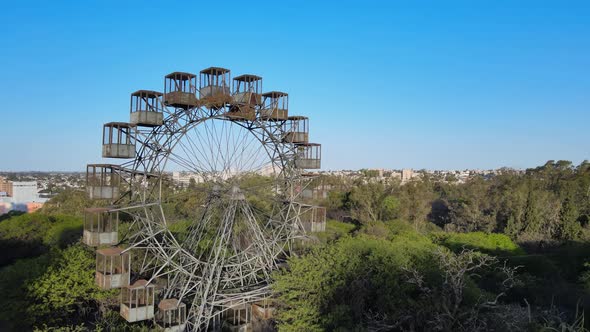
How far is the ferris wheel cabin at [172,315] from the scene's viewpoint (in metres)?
17.4

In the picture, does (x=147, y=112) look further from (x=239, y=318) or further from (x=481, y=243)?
(x=481, y=243)

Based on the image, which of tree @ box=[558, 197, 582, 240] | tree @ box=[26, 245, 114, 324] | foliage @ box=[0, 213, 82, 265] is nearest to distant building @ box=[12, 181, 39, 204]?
foliage @ box=[0, 213, 82, 265]

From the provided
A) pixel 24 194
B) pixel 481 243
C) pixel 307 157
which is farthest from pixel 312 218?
pixel 24 194

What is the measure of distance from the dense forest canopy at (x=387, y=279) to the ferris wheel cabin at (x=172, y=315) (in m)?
0.81

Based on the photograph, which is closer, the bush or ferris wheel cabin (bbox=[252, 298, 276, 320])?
ferris wheel cabin (bbox=[252, 298, 276, 320])

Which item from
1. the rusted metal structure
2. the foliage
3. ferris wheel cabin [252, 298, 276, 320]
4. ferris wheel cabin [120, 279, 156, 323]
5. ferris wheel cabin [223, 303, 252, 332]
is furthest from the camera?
the foliage

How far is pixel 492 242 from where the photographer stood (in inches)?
1340

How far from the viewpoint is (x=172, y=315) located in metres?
17.8

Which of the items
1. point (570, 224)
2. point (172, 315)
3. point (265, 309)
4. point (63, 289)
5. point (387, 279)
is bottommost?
point (265, 309)

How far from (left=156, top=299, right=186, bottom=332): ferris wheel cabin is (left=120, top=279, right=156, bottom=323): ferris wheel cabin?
809 mm

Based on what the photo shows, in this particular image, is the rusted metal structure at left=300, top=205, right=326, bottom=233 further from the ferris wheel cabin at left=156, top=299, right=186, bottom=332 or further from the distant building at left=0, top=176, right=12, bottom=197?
the distant building at left=0, top=176, right=12, bottom=197

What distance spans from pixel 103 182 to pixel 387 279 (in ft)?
38.6

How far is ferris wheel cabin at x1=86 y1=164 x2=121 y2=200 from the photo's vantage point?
1778 cm

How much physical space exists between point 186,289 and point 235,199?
411 centimetres
